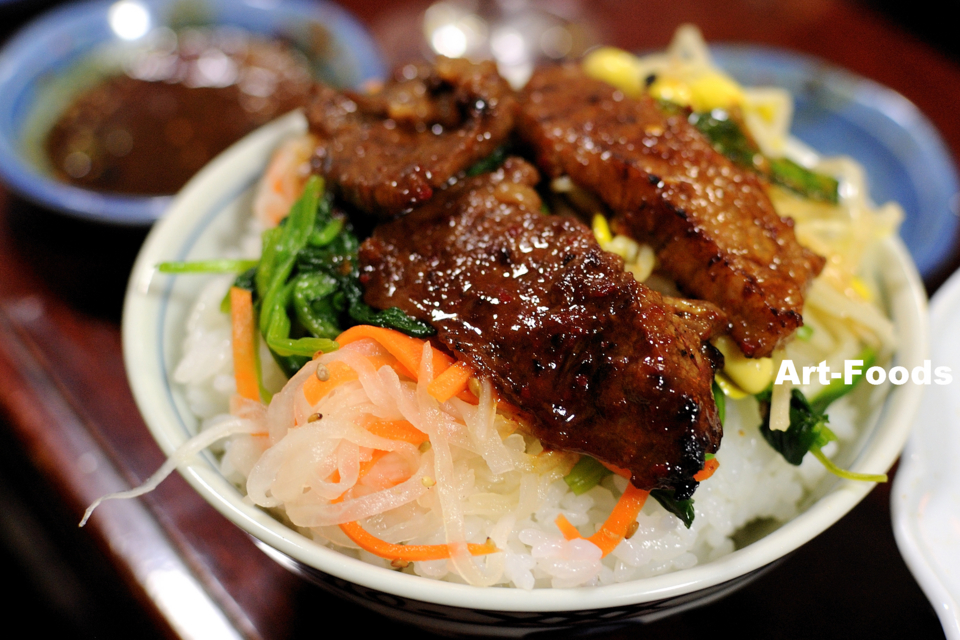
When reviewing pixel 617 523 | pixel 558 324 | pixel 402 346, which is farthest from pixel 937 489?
pixel 402 346

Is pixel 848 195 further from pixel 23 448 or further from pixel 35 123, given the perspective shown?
pixel 35 123

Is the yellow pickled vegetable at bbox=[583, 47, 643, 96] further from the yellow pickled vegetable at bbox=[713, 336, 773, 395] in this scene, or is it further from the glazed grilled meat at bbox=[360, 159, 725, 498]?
the yellow pickled vegetable at bbox=[713, 336, 773, 395]

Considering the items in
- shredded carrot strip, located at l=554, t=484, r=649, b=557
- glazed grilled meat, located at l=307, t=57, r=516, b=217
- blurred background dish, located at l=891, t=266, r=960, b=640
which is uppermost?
glazed grilled meat, located at l=307, t=57, r=516, b=217

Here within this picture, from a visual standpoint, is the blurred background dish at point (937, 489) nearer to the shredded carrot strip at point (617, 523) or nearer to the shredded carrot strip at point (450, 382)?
the shredded carrot strip at point (617, 523)

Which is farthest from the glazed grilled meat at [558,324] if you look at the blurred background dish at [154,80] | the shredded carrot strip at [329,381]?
the blurred background dish at [154,80]

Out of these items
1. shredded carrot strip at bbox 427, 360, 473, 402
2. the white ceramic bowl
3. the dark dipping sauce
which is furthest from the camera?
the dark dipping sauce

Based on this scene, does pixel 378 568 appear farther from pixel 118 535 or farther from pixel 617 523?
pixel 118 535

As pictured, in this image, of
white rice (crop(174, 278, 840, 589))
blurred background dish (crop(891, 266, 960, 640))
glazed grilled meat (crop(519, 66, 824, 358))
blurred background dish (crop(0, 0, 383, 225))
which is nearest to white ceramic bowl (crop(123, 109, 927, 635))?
white rice (crop(174, 278, 840, 589))
